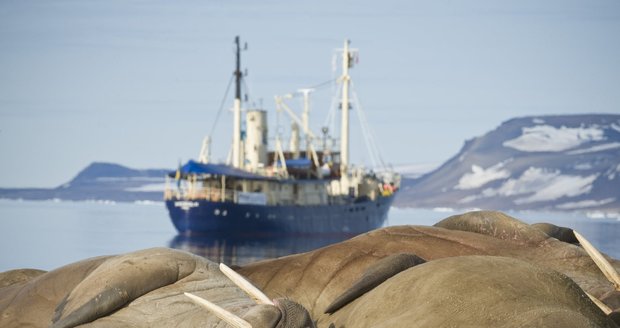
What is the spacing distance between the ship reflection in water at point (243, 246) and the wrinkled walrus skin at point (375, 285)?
88.2ft

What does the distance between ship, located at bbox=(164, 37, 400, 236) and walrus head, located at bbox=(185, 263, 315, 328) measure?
62.5 metres

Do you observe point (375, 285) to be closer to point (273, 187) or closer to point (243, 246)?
point (243, 246)

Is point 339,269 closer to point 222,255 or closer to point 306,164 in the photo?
point 222,255

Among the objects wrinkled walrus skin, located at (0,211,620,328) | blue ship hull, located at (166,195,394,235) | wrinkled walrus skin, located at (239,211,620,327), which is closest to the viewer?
wrinkled walrus skin, located at (0,211,620,328)

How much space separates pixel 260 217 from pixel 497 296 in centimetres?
6693

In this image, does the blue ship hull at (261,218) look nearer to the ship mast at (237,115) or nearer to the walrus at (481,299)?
the ship mast at (237,115)

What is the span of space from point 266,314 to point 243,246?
2143 inches

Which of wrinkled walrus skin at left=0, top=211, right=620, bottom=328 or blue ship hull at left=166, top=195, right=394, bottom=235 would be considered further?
blue ship hull at left=166, top=195, right=394, bottom=235

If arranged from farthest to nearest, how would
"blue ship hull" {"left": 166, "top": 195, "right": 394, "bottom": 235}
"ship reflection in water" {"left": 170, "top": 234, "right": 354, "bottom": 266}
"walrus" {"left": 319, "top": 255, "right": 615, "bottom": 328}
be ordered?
"blue ship hull" {"left": 166, "top": 195, "right": 394, "bottom": 235}
"ship reflection in water" {"left": 170, "top": 234, "right": 354, "bottom": 266}
"walrus" {"left": 319, "top": 255, "right": 615, "bottom": 328}

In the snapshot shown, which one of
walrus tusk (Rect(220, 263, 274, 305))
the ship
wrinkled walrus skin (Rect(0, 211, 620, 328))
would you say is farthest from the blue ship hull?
walrus tusk (Rect(220, 263, 274, 305))

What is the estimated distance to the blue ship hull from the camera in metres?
70.0

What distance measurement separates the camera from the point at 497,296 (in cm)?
541

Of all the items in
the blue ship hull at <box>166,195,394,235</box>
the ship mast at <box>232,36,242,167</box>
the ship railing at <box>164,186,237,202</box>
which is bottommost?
the blue ship hull at <box>166,195,394,235</box>

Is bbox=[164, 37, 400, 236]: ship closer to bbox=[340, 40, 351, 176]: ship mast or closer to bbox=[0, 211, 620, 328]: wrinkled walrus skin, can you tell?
bbox=[340, 40, 351, 176]: ship mast
